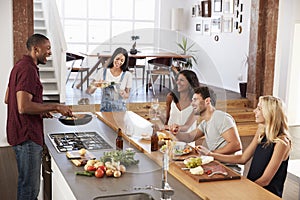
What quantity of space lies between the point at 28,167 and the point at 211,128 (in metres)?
1.53

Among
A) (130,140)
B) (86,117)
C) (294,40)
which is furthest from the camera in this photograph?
(294,40)

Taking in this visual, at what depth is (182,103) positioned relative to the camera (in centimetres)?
211

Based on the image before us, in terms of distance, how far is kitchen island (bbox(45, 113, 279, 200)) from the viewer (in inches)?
91.5

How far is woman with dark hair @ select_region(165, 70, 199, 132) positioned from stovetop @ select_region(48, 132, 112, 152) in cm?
107

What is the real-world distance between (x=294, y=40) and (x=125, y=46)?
6021 mm

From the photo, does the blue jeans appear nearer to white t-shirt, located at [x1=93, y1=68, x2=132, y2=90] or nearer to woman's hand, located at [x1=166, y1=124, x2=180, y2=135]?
white t-shirt, located at [x1=93, y1=68, x2=132, y2=90]

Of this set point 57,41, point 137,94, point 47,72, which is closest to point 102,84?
point 137,94

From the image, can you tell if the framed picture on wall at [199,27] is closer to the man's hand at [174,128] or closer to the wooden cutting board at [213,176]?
the wooden cutting board at [213,176]

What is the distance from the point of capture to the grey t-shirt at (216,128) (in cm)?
252

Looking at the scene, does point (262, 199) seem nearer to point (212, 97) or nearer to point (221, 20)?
point (212, 97)

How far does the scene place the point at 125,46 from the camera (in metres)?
2.07

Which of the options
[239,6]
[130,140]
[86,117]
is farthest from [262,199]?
[239,6]

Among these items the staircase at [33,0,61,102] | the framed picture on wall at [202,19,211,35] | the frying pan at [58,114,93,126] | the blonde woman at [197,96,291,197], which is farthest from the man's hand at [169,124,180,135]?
the framed picture on wall at [202,19,211,35]

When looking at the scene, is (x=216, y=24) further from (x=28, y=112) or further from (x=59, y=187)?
(x=59, y=187)
